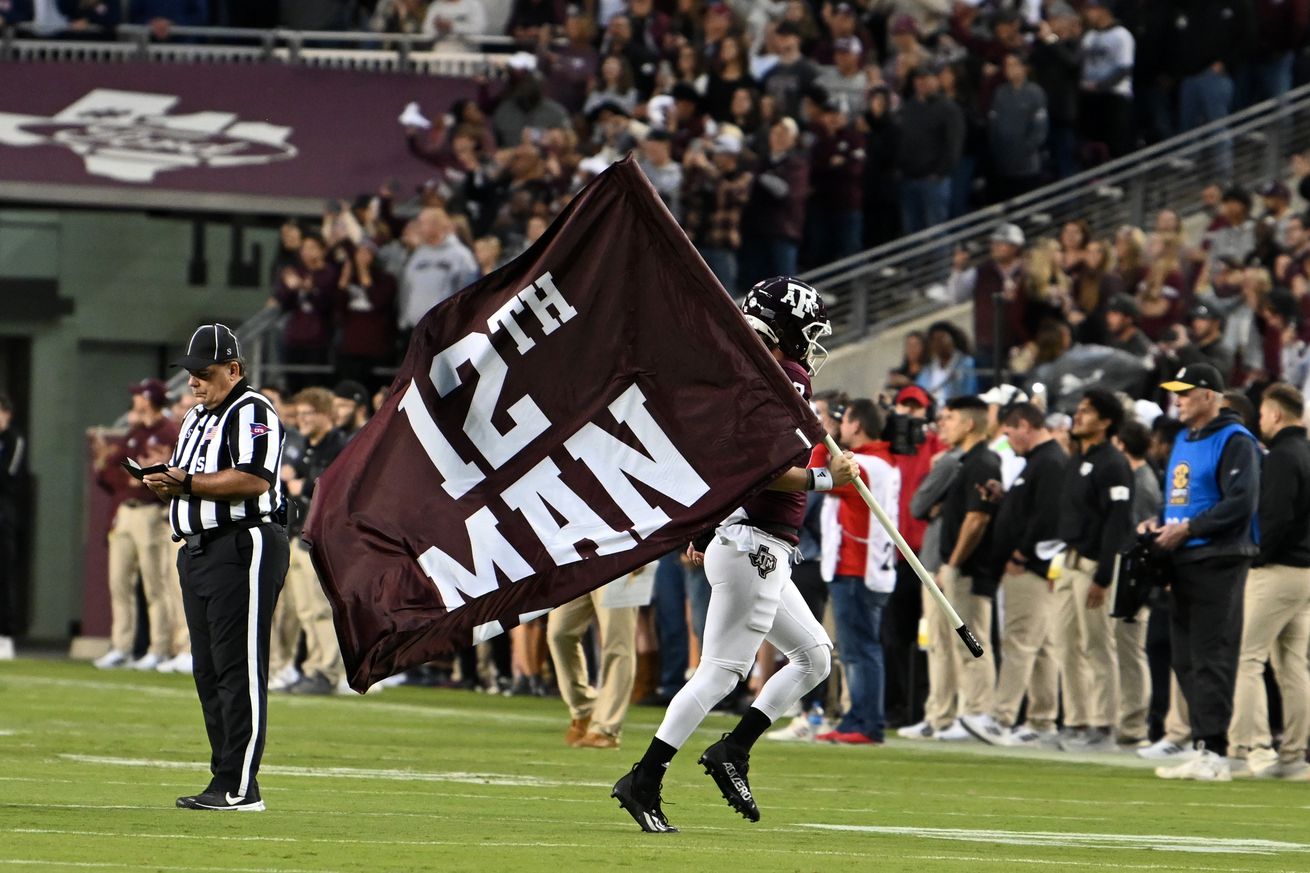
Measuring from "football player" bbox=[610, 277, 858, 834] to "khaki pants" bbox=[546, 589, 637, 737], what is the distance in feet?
16.4

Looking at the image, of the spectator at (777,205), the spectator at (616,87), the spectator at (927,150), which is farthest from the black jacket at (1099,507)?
the spectator at (616,87)

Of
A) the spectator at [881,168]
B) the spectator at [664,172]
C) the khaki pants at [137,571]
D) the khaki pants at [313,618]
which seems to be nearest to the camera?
the khaki pants at [313,618]

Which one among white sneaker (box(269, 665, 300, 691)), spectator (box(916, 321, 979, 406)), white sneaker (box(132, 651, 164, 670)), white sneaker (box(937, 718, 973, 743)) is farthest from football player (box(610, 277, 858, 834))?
Result: white sneaker (box(132, 651, 164, 670))

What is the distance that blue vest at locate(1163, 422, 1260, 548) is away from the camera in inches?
576

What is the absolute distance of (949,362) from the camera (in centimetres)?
2117

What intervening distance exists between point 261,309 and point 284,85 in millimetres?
2505

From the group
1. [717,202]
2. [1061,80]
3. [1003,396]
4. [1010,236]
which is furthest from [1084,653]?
[1061,80]

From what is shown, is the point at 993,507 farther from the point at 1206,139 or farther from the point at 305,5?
the point at 305,5

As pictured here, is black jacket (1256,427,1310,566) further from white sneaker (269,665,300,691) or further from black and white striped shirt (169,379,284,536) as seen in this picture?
white sneaker (269,665,300,691)

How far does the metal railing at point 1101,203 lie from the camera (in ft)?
80.7

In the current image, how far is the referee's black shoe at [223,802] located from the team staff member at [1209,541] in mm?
5999

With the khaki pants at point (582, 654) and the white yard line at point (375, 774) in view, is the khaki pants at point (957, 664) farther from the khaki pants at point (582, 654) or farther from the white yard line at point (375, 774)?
the white yard line at point (375, 774)

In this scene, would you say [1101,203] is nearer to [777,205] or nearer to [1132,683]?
[777,205]

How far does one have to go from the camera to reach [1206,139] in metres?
25.0
